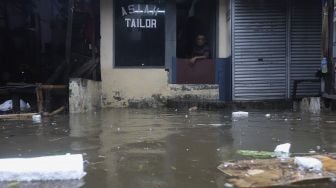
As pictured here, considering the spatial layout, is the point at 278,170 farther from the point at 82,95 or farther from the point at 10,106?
the point at 10,106

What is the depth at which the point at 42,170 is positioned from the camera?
434 centimetres

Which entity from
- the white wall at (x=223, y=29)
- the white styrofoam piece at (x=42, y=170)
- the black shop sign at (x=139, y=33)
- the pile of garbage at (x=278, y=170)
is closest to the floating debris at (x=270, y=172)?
the pile of garbage at (x=278, y=170)

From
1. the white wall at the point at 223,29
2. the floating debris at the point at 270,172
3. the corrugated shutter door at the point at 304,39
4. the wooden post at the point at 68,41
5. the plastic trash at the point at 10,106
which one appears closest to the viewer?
the floating debris at the point at 270,172

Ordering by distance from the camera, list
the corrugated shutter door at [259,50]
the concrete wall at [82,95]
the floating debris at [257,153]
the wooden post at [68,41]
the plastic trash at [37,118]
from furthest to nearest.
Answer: the corrugated shutter door at [259,50] < the wooden post at [68,41] < the concrete wall at [82,95] < the plastic trash at [37,118] < the floating debris at [257,153]

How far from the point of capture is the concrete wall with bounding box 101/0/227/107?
13953mm

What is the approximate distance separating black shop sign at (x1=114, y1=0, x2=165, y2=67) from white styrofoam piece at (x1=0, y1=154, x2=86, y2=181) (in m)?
9.79

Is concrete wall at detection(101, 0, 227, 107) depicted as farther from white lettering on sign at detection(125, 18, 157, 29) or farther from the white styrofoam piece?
the white styrofoam piece

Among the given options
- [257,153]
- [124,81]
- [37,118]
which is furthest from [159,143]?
[124,81]

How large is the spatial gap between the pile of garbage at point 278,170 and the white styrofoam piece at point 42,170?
1.34m

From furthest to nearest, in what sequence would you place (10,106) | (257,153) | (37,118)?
(10,106) < (37,118) < (257,153)

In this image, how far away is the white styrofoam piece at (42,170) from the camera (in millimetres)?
4336

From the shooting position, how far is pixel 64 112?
37.6 feet

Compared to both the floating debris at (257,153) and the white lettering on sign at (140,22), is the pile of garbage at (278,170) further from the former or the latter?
the white lettering on sign at (140,22)

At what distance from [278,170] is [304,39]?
943cm
